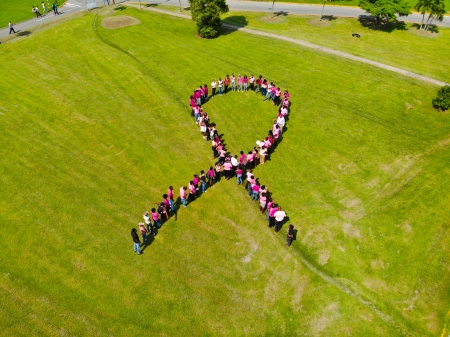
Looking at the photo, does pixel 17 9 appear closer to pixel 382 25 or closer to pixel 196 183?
pixel 196 183

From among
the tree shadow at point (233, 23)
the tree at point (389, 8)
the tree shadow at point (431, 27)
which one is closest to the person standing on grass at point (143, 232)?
the tree shadow at point (233, 23)

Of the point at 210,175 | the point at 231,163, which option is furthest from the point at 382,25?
the point at 210,175

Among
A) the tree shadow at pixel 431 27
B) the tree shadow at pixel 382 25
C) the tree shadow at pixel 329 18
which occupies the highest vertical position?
the tree shadow at pixel 329 18

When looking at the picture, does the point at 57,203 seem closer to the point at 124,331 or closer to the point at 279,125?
the point at 124,331

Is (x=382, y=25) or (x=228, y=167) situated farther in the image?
(x=382, y=25)

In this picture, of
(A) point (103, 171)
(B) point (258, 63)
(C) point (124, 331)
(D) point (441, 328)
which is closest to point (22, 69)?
(A) point (103, 171)

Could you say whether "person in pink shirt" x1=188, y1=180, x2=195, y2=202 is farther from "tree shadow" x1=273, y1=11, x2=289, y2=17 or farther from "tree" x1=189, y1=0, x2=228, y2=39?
"tree shadow" x1=273, y1=11, x2=289, y2=17

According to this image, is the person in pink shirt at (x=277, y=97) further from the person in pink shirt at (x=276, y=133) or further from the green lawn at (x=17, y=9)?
the green lawn at (x=17, y=9)
